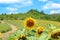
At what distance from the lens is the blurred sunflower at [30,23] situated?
2175 mm

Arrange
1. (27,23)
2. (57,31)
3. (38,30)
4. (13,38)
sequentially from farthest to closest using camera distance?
(27,23)
(38,30)
(13,38)
(57,31)

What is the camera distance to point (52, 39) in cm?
131

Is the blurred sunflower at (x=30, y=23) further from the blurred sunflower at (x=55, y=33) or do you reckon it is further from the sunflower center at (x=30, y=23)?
the blurred sunflower at (x=55, y=33)

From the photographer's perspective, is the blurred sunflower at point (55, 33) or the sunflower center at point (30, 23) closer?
the blurred sunflower at point (55, 33)

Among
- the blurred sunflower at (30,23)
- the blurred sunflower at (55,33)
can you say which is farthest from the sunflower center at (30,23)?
the blurred sunflower at (55,33)

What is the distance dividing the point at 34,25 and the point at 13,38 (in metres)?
0.47

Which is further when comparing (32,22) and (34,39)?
(32,22)

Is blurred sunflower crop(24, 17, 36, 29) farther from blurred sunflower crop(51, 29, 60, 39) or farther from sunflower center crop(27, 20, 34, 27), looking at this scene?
blurred sunflower crop(51, 29, 60, 39)

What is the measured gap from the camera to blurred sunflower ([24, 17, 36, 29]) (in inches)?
85.6

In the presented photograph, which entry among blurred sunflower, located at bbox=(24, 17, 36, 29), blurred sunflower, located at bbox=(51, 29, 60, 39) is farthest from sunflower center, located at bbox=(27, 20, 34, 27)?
blurred sunflower, located at bbox=(51, 29, 60, 39)

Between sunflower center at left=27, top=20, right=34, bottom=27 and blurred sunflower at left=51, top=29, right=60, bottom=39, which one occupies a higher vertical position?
blurred sunflower at left=51, top=29, right=60, bottom=39

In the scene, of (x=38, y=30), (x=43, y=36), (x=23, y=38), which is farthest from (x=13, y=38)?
(x=43, y=36)

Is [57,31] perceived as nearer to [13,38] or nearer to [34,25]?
[13,38]

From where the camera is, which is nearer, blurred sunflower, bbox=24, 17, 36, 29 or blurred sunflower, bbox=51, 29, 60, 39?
blurred sunflower, bbox=51, 29, 60, 39
